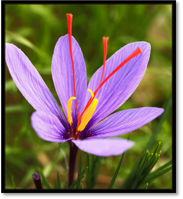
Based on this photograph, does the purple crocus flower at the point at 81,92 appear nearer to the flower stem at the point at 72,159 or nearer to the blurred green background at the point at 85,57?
the flower stem at the point at 72,159

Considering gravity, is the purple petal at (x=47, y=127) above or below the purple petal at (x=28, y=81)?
below

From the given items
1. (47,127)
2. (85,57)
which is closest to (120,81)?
(47,127)

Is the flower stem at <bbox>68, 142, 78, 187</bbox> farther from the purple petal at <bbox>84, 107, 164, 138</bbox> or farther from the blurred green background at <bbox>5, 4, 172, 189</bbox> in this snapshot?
the blurred green background at <bbox>5, 4, 172, 189</bbox>

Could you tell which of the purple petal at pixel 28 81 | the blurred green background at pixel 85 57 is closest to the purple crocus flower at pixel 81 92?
the purple petal at pixel 28 81

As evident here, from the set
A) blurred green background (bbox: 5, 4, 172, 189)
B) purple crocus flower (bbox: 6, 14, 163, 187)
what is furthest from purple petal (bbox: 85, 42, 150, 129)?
blurred green background (bbox: 5, 4, 172, 189)

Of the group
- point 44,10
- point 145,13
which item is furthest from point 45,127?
point 145,13

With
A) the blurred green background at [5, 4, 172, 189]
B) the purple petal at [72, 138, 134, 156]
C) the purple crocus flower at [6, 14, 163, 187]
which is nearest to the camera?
the purple petal at [72, 138, 134, 156]

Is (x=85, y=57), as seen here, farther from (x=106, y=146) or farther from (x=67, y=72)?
(x=106, y=146)
